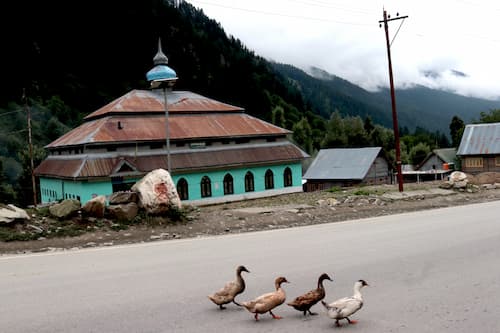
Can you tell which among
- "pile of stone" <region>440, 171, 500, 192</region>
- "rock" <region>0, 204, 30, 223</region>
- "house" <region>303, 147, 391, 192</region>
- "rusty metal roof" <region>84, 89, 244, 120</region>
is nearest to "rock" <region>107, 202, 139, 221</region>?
"rock" <region>0, 204, 30, 223</region>

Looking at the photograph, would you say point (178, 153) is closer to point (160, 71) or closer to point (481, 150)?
point (160, 71)

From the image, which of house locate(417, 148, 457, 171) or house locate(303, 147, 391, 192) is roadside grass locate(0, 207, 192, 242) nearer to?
house locate(303, 147, 391, 192)

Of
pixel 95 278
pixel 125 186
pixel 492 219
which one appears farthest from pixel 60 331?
pixel 125 186

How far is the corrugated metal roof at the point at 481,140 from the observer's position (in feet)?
204

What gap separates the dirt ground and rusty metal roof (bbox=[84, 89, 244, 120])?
18661 millimetres

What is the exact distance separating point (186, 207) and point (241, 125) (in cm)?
2239

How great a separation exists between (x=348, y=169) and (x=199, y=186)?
2484 centimetres

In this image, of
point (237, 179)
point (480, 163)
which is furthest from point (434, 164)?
point (237, 179)

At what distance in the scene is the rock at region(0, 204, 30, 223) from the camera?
12.6m

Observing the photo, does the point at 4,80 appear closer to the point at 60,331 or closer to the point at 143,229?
the point at 143,229

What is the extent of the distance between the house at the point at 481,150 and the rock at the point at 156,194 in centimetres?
5656

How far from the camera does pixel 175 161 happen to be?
33688 mm

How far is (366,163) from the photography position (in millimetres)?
54312

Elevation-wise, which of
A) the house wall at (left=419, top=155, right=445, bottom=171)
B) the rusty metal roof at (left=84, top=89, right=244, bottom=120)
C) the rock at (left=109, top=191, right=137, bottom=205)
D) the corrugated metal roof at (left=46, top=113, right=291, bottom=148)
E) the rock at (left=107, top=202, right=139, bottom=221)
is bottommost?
the house wall at (left=419, top=155, right=445, bottom=171)
